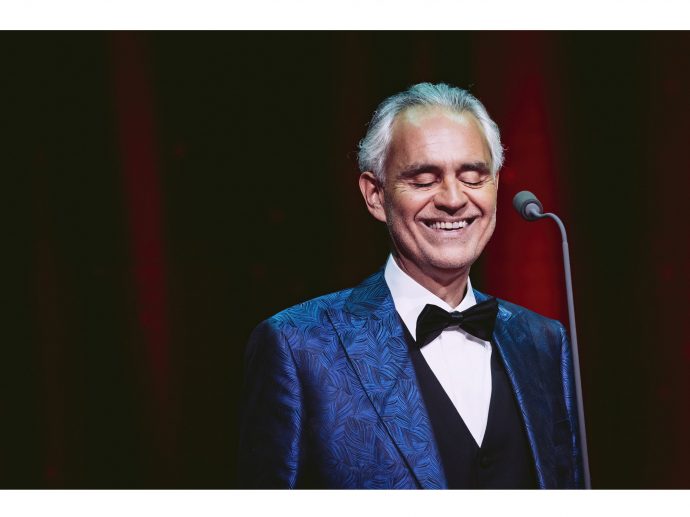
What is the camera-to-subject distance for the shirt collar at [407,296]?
2.40 m

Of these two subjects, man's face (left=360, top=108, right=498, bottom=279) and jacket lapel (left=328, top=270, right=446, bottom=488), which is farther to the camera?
man's face (left=360, top=108, right=498, bottom=279)

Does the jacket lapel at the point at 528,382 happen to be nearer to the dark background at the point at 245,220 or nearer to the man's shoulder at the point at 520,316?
the man's shoulder at the point at 520,316

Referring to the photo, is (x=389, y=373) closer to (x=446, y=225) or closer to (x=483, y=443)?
(x=483, y=443)

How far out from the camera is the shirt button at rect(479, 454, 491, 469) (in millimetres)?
2275

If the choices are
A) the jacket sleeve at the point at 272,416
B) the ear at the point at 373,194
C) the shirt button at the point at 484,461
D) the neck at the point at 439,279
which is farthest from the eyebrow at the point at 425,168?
the shirt button at the point at 484,461

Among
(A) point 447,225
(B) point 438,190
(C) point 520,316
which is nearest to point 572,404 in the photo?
(C) point 520,316

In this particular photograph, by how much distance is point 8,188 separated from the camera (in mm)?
2713

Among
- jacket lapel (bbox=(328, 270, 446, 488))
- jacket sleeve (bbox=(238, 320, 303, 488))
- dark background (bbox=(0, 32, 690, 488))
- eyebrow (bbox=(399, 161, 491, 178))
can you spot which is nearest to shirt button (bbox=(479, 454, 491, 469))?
jacket lapel (bbox=(328, 270, 446, 488))

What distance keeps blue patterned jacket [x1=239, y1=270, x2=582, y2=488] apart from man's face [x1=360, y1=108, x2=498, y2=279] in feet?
0.59

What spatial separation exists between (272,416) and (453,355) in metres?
0.57

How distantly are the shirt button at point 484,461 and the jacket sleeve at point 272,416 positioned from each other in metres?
0.51

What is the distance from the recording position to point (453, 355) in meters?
2.43

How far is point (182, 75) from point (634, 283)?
1690mm

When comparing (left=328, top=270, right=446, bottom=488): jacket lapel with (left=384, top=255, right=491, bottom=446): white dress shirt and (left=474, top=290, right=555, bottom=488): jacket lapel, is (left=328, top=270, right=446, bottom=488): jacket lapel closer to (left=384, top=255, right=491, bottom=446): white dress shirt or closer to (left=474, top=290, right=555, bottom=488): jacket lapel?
(left=384, top=255, right=491, bottom=446): white dress shirt
